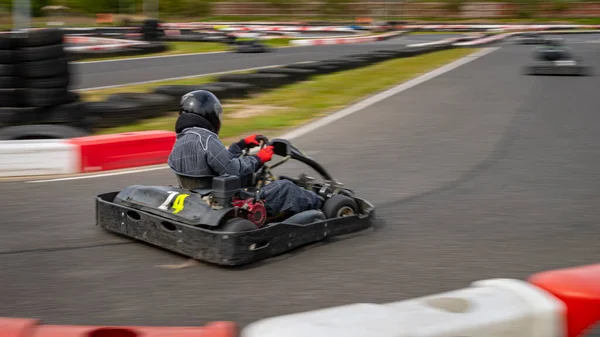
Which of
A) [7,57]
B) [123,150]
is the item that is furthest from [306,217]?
[7,57]

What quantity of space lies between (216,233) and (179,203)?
0.43 meters

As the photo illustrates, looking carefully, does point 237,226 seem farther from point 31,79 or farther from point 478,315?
point 31,79

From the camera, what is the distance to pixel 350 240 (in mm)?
5379

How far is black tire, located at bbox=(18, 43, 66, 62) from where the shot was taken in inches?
356

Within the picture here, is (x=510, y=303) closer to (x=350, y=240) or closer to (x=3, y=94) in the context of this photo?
(x=350, y=240)

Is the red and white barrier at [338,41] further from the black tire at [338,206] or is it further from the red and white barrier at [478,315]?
the red and white barrier at [478,315]

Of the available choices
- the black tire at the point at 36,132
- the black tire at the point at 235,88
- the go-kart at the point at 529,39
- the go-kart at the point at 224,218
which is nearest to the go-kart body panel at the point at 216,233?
the go-kart at the point at 224,218

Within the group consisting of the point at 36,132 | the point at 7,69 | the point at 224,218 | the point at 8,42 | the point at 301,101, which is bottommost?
the point at 301,101

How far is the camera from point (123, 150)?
7.93 m

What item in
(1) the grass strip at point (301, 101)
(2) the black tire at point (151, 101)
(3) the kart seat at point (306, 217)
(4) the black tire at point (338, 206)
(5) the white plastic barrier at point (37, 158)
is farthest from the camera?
(2) the black tire at point (151, 101)

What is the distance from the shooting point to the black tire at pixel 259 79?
13.1 m

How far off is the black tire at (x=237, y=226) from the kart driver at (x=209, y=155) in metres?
0.38

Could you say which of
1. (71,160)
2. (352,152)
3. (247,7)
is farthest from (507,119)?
(247,7)

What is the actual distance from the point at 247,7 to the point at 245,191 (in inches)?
1933
